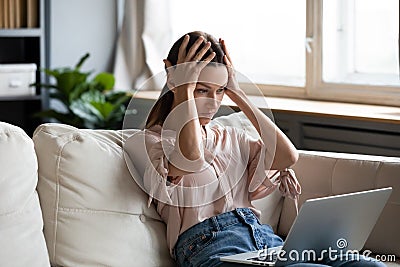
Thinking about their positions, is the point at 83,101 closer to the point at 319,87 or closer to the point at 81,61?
the point at 81,61

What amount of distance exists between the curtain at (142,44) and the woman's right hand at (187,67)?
211 cm

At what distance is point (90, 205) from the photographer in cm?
206

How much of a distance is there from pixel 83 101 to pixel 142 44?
511mm

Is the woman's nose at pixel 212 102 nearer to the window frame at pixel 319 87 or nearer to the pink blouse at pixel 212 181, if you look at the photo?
the pink blouse at pixel 212 181

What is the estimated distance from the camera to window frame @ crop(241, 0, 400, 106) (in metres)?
3.51

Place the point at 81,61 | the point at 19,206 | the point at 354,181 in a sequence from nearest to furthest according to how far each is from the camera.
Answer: the point at 19,206 < the point at 354,181 < the point at 81,61

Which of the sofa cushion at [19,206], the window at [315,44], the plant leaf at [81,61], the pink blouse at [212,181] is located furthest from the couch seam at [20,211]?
the plant leaf at [81,61]

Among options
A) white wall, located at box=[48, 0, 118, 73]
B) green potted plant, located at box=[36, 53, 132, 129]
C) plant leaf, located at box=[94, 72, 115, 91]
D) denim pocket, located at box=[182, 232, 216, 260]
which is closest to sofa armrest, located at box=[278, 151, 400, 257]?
denim pocket, located at box=[182, 232, 216, 260]

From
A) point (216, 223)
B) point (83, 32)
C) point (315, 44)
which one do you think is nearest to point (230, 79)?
point (216, 223)

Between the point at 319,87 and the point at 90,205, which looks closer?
the point at 90,205

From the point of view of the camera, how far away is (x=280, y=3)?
3879 mm

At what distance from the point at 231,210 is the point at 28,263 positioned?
56 centimetres

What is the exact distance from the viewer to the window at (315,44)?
354 centimetres

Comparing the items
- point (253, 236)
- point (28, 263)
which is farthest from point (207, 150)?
point (28, 263)
